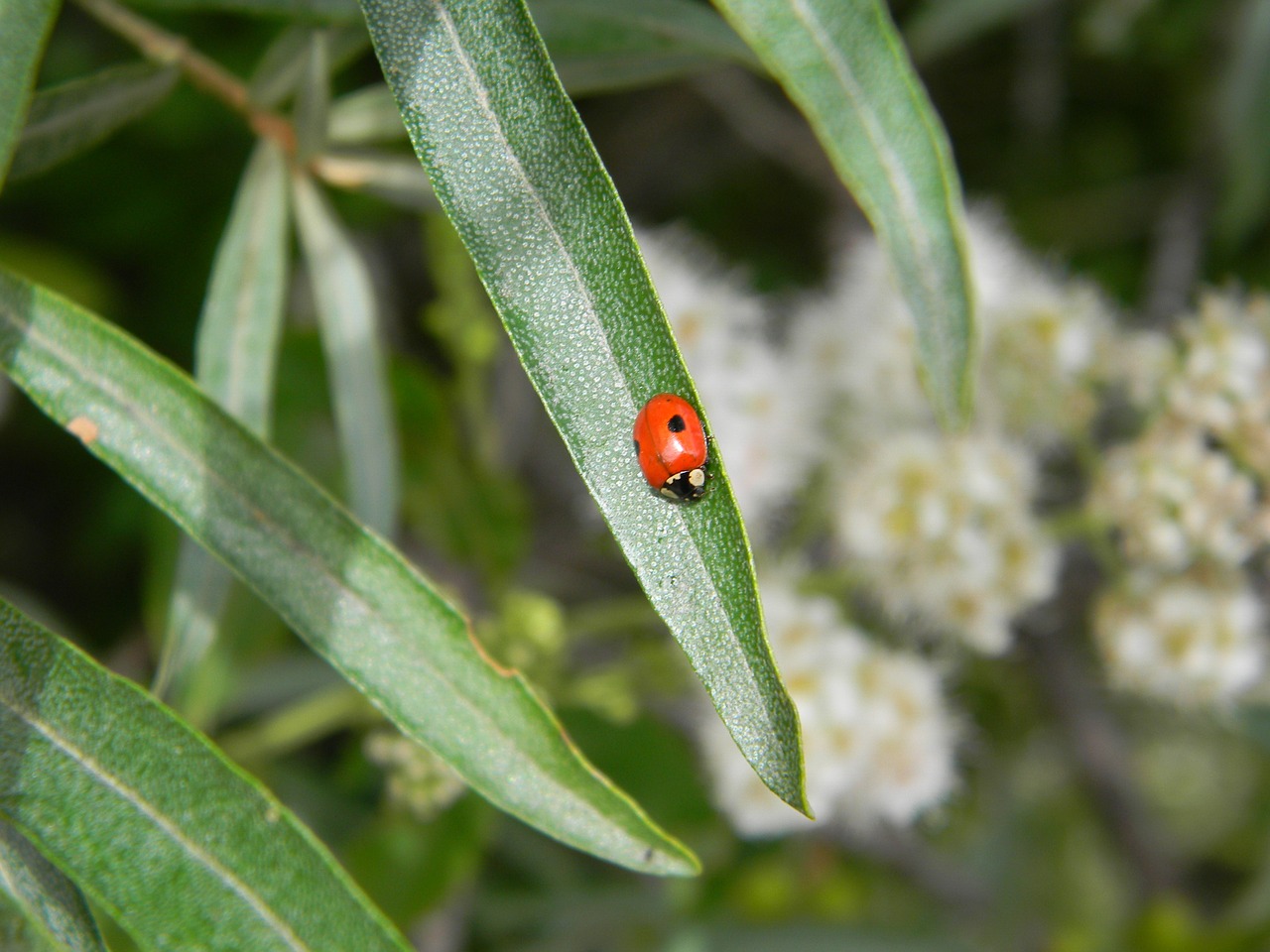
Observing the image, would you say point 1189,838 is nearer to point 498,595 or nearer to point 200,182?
point 498,595

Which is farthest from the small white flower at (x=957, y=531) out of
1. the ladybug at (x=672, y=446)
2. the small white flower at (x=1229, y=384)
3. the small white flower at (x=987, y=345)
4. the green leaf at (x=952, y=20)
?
the ladybug at (x=672, y=446)

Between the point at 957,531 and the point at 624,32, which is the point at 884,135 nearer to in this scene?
the point at 624,32

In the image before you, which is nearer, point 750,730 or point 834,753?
point 750,730

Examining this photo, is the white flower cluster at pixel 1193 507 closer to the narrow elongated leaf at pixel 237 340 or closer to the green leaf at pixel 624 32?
the green leaf at pixel 624 32

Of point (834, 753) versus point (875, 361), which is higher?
point (875, 361)

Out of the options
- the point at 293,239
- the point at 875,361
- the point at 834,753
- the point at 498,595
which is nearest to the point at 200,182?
the point at 293,239

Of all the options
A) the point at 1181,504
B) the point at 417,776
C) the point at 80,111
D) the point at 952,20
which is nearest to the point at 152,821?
the point at 417,776
